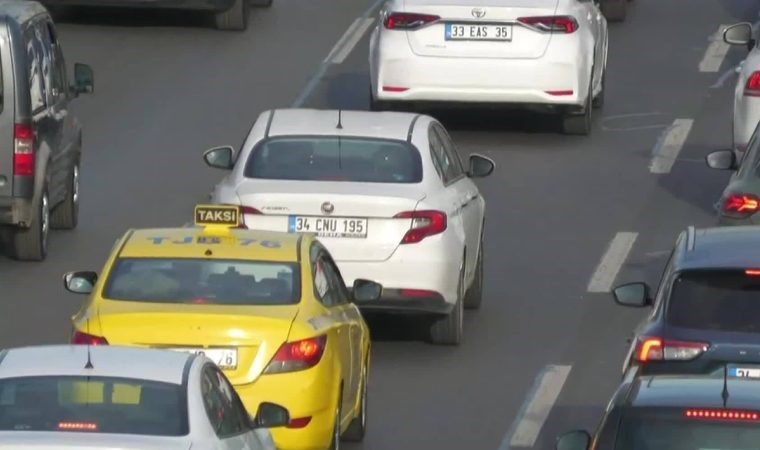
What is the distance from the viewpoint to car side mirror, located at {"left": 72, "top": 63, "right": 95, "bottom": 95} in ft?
68.4

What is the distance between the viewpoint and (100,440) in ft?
29.0

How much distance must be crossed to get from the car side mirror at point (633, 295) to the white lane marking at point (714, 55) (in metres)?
14.9

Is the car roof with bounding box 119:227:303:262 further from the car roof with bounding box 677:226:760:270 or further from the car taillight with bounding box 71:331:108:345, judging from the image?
the car roof with bounding box 677:226:760:270

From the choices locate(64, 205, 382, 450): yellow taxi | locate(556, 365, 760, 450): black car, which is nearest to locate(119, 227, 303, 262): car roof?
locate(64, 205, 382, 450): yellow taxi

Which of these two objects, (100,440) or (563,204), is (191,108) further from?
(100,440)

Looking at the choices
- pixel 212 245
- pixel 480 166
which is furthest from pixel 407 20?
pixel 212 245

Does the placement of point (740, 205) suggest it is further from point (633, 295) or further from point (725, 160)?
point (633, 295)

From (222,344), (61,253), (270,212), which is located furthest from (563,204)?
(222,344)

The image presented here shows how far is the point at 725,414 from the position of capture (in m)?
8.85

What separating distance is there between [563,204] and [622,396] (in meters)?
12.5

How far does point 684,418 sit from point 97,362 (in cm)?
221

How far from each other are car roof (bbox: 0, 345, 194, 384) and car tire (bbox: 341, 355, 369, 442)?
3.98 meters

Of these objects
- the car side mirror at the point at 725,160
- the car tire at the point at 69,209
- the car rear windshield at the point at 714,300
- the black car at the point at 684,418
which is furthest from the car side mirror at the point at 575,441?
the car tire at the point at 69,209

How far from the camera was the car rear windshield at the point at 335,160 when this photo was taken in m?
16.7
